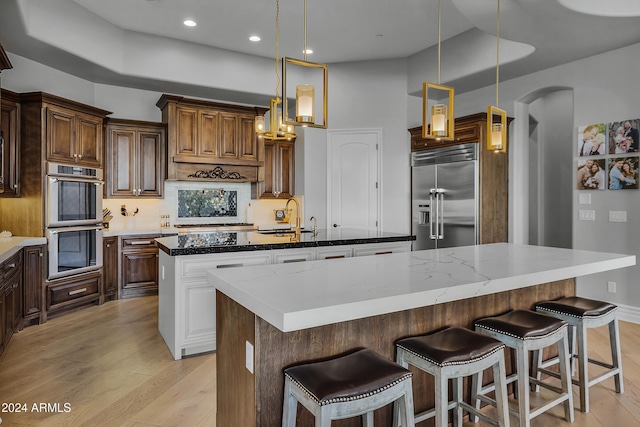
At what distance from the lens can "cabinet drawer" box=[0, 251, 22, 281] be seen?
3.26 m

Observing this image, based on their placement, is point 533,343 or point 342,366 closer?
point 342,366

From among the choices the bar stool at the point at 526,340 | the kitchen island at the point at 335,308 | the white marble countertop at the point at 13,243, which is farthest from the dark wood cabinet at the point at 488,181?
the white marble countertop at the point at 13,243

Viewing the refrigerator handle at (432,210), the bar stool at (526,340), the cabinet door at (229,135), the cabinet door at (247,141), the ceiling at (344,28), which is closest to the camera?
the bar stool at (526,340)

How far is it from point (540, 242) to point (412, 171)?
275 cm

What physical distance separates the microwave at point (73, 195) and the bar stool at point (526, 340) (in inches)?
172

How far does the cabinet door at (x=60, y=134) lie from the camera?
14.4 ft

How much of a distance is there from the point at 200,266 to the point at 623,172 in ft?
14.6

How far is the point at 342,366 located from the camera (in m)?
1.65

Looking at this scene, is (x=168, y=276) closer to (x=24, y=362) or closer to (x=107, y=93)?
(x=24, y=362)

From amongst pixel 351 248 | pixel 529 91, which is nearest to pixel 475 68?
pixel 529 91

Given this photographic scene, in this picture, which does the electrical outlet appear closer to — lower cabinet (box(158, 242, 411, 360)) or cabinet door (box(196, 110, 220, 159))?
lower cabinet (box(158, 242, 411, 360))

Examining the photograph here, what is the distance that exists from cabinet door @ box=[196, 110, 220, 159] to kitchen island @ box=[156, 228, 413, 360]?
2.39 metres

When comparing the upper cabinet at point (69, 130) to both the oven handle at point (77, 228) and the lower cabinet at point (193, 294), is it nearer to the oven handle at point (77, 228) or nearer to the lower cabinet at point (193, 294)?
the oven handle at point (77, 228)

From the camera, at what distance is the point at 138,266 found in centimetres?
539
